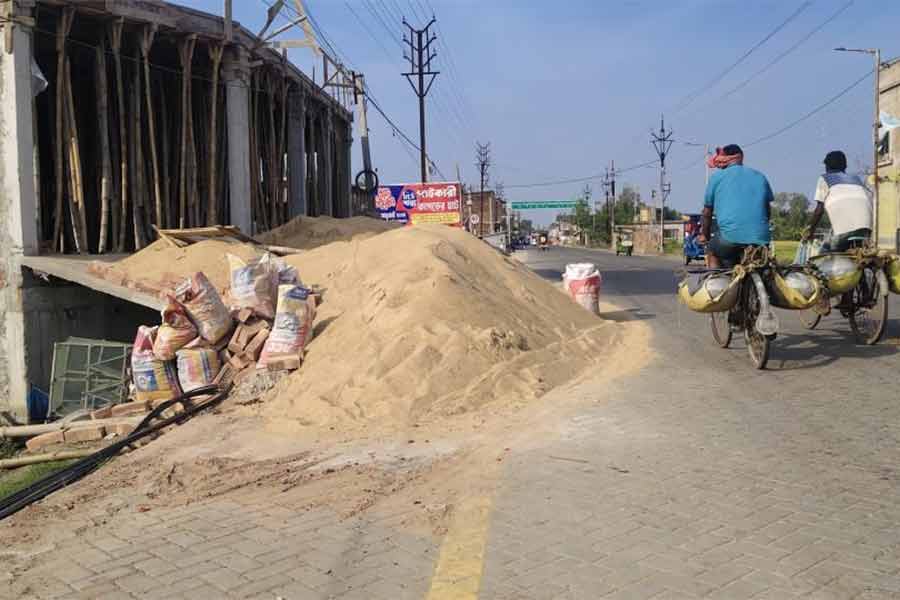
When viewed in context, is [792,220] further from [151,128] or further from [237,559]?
[237,559]

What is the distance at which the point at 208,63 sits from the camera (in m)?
16.0

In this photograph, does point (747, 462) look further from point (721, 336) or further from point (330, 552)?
point (721, 336)

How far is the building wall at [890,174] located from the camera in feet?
110

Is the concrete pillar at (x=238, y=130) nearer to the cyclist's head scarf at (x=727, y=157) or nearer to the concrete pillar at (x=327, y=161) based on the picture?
the concrete pillar at (x=327, y=161)

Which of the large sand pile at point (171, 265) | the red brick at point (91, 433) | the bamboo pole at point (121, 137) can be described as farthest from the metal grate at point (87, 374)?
the bamboo pole at point (121, 137)

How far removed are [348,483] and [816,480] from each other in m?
2.58

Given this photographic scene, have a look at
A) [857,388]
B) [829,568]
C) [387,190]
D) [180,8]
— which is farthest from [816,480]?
[387,190]

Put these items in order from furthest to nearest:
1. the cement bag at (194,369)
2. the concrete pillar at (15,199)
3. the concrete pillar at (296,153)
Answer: the concrete pillar at (296,153)
the concrete pillar at (15,199)
the cement bag at (194,369)

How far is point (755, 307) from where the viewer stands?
7000mm

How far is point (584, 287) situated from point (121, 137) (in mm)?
8661

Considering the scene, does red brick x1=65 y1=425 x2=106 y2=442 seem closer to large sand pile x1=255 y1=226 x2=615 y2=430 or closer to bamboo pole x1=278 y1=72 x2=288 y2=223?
large sand pile x1=255 y1=226 x2=615 y2=430

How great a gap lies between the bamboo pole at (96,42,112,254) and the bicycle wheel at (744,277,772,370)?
1071 centimetres

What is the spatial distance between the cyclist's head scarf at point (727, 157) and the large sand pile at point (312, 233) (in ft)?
27.2

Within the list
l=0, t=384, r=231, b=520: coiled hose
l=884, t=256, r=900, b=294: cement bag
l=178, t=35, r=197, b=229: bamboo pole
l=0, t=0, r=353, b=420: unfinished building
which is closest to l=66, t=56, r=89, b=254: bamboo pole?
l=0, t=0, r=353, b=420: unfinished building
